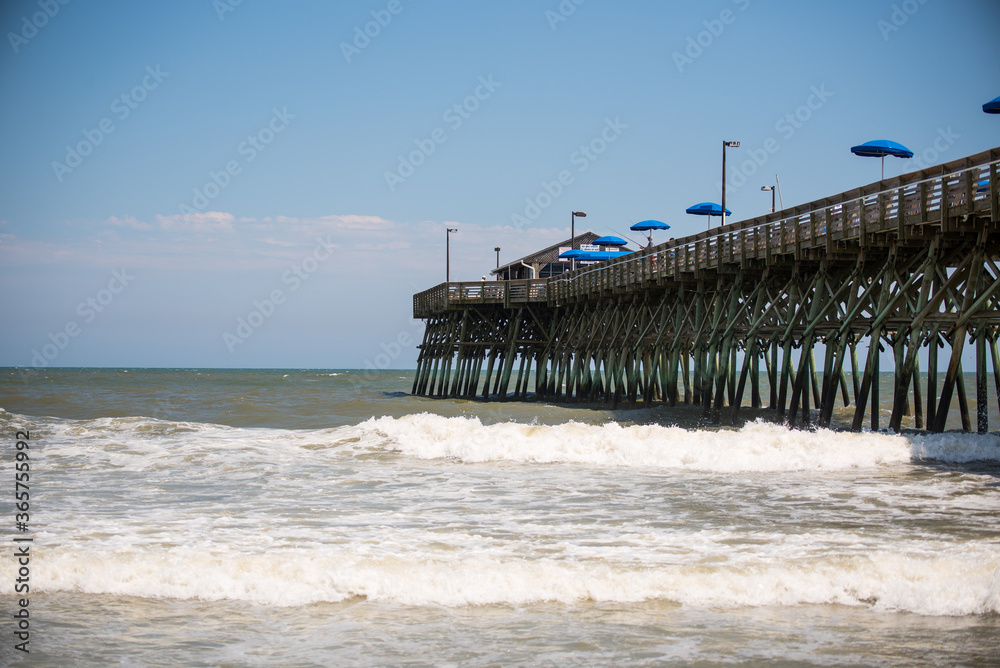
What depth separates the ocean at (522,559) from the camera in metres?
6.03

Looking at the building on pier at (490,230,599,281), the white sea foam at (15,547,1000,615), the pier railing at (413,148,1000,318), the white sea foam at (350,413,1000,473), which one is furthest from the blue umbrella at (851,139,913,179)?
the building on pier at (490,230,599,281)

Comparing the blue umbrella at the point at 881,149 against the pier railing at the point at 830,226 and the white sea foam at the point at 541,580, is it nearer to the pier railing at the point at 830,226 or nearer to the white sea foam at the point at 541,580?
the pier railing at the point at 830,226

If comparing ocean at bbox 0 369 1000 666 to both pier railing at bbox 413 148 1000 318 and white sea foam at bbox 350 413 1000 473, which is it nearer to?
white sea foam at bbox 350 413 1000 473

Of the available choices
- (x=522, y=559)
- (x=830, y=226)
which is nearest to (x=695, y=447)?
(x=830, y=226)

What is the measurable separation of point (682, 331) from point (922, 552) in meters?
19.5

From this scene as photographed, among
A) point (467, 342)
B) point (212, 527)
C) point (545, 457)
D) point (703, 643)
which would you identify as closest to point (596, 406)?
point (467, 342)

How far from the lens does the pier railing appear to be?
15508mm

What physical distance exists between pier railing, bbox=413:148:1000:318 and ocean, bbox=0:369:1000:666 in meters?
4.22

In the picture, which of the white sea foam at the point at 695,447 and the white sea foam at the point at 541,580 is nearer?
the white sea foam at the point at 541,580

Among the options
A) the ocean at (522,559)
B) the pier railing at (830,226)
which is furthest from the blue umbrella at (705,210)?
the ocean at (522,559)

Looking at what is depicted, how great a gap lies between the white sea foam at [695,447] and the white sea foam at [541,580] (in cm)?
751

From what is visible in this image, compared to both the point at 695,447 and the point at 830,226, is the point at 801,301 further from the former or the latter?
the point at 695,447

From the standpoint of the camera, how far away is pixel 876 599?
7004 millimetres

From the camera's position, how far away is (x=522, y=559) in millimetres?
8023
